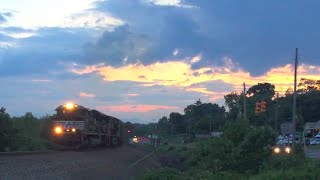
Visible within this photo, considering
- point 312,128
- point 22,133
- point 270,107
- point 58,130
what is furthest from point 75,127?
point 270,107

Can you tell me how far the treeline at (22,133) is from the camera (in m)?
41.5

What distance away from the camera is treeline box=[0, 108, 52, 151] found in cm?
4153

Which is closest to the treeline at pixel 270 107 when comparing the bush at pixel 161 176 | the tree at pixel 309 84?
the tree at pixel 309 84

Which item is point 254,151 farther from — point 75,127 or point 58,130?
point 58,130

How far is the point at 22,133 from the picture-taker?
49125 mm

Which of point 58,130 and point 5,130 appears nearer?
point 5,130

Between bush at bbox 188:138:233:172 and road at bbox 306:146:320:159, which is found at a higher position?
bush at bbox 188:138:233:172

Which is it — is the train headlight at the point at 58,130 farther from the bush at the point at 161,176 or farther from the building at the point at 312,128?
the building at the point at 312,128

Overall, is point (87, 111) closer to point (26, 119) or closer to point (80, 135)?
point (80, 135)

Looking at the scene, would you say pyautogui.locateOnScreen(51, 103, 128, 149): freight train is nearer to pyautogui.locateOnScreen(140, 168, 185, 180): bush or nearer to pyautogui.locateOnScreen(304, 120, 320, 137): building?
pyautogui.locateOnScreen(140, 168, 185, 180): bush

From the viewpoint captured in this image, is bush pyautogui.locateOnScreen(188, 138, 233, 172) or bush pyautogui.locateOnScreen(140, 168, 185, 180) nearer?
bush pyautogui.locateOnScreen(140, 168, 185, 180)

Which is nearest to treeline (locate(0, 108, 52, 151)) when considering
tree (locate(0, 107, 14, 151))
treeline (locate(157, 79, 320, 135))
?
tree (locate(0, 107, 14, 151))

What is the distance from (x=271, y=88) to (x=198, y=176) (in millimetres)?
150061

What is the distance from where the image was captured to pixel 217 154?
1152 inches
